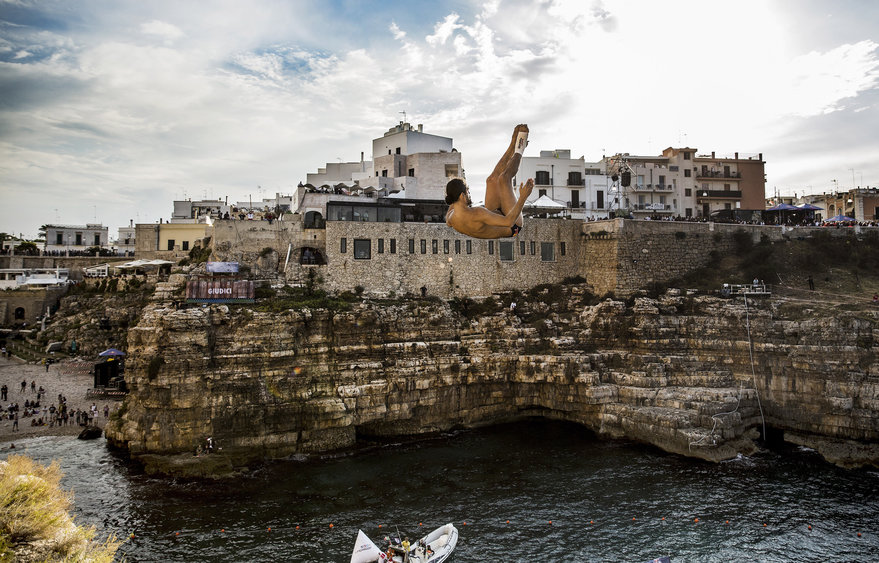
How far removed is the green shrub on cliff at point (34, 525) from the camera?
1045 cm

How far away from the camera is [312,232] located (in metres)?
38.9

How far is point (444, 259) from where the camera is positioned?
4081 centimetres

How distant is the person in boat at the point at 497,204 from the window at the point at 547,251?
3296 centimetres

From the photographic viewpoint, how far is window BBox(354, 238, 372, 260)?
39.0 m

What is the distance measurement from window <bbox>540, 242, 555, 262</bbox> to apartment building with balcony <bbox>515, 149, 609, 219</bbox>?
1206 centimetres

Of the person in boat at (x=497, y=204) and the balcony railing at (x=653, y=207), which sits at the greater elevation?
the balcony railing at (x=653, y=207)

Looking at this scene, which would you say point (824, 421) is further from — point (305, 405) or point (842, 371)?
point (305, 405)

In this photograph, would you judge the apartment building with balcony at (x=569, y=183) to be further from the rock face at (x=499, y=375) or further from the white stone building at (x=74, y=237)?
the white stone building at (x=74, y=237)

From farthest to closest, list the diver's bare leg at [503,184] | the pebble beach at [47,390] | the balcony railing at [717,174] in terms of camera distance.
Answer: the balcony railing at [717,174], the pebble beach at [47,390], the diver's bare leg at [503,184]

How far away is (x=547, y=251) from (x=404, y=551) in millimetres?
26487

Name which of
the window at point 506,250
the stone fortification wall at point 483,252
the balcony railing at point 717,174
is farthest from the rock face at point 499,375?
the balcony railing at point 717,174

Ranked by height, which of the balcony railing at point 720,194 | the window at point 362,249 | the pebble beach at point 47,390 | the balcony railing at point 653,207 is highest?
the balcony railing at point 720,194

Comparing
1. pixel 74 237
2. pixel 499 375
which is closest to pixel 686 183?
pixel 499 375

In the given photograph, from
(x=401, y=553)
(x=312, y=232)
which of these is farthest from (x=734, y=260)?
(x=401, y=553)
